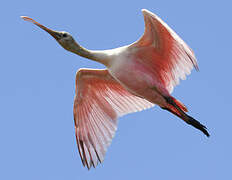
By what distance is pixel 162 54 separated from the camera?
10.8 m

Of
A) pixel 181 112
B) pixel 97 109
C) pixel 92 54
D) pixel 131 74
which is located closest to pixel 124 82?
pixel 131 74

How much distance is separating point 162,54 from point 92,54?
1.39 metres

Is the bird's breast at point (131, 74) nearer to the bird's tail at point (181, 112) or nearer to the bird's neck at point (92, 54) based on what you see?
the bird's neck at point (92, 54)

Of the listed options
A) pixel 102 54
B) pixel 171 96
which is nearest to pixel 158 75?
pixel 171 96

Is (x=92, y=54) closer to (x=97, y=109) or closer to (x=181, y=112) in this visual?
(x=97, y=109)

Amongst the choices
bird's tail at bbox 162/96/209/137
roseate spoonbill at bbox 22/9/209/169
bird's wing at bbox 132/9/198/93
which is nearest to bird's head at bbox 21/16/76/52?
roseate spoonbill at bbox 22/9/209/169

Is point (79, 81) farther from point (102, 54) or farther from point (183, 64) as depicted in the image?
point (183, 64)

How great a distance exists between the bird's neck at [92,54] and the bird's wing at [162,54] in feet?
2.01

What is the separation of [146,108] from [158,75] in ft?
4.23

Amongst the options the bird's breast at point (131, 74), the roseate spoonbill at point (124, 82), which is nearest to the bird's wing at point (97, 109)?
the roseate spoonbill at point (124, 82)

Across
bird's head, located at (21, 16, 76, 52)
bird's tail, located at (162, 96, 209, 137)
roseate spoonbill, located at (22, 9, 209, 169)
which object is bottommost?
bird's tail, located at (162, 96, 209, 137)

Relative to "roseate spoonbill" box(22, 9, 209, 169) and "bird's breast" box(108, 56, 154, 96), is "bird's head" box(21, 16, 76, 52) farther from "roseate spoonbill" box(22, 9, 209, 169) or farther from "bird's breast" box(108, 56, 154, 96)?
"bird's breast" box(108, 56, 154, 96)

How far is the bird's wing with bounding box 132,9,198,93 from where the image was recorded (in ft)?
33.8

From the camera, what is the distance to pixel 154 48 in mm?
10750
